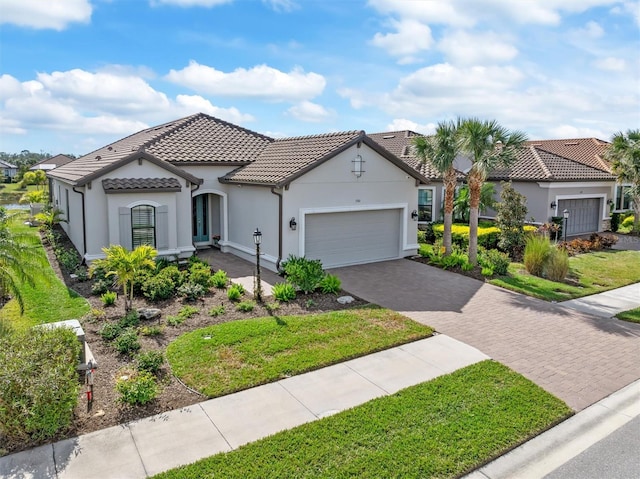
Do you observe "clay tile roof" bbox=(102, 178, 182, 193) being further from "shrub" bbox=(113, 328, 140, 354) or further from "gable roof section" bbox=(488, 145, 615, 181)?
"gable roof section" bbox=(488, 145, 615, 181)

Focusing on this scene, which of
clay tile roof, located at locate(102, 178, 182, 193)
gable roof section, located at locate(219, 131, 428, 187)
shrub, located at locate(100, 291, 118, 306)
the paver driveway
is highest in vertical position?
gable roof section, located at locate(219, 131, 428, 187)

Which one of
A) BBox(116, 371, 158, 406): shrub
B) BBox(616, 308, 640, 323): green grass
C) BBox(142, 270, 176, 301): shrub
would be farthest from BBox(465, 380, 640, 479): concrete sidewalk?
BBox(142, 270, 176, 301): shrub

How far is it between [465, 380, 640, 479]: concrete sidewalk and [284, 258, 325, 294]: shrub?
751cm

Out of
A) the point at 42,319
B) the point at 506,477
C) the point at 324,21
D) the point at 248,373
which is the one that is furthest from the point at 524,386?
the point at 324,21

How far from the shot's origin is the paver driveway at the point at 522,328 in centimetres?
914

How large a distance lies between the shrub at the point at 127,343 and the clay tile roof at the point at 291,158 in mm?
7308

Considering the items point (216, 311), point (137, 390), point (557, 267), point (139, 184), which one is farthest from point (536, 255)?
point (137, 390)

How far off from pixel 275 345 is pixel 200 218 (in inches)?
446

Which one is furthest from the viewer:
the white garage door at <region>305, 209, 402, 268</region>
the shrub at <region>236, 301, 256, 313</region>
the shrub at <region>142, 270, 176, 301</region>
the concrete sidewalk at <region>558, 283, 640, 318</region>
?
the white garage door at <region>305, 209, 402, 268</region>

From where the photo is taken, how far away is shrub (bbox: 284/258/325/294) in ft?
44.7

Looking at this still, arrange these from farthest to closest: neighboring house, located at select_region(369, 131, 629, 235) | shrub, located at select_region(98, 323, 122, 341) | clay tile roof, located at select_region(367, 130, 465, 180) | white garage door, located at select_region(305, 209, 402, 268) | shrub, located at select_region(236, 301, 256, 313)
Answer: clay tile roof, located at select_region(367, 130, 465, 180), neighboring house, located at select_region(369, 131, 629, 235), white garage door, located at select_region(305, 209, 402, 268), shrub, located at select_region(236, 301, 256, 313), shrub, located at select_region(98, 323, 122, 341)

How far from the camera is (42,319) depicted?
11.4 meters

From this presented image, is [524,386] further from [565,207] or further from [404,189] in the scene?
[565,207]

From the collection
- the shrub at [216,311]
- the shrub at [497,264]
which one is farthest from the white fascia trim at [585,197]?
the shrub at [216,311]
